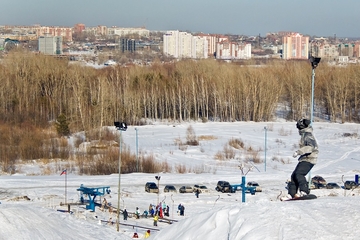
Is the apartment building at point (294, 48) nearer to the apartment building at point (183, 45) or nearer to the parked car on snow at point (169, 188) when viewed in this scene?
the apartment building at point (183, 45)

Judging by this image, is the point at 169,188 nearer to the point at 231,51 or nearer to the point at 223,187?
the point at 223,187

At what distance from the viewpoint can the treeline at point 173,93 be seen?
38625mm

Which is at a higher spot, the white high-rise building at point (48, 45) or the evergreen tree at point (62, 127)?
the white high-rise building at point (48, 45)

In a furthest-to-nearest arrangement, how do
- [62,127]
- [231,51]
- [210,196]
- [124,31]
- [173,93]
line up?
[124,31] → [231,51] → [173,93] → [62,127] → [210,196]

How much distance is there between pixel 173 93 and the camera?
40.5 meters

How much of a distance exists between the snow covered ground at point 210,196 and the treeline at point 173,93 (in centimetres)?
211

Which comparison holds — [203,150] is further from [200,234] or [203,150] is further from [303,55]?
[303,55]

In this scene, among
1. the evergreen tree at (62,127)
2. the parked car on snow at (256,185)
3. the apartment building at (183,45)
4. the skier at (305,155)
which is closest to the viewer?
the skier at (305,155)

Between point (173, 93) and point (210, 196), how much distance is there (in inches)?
923

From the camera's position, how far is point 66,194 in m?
17.5

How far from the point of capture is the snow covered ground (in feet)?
16.4

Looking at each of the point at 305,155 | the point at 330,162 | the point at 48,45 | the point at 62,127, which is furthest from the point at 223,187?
the point at 48,45

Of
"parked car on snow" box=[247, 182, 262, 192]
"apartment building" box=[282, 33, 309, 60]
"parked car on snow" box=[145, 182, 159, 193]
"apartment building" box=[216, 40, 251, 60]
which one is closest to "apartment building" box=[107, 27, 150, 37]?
"apartment building" box=[216, 40, 251, 60]

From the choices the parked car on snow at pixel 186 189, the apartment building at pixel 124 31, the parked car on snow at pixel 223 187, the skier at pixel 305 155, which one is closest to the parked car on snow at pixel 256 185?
the parked car on snow at pixel 223 187
